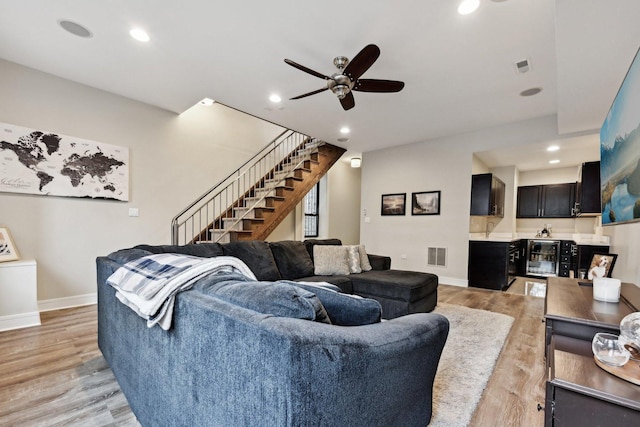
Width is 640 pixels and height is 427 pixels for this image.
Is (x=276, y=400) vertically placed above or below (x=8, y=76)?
below

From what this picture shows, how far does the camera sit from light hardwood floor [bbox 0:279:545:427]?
5.14 ft

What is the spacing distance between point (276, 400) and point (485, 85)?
3.95 m

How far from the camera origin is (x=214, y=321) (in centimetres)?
90

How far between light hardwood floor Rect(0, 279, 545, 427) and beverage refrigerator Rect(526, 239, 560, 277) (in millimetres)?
3568

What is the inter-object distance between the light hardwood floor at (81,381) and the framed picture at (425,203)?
2.71 metres

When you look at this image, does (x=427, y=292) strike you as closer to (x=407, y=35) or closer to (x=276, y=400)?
(x=407, y=35)

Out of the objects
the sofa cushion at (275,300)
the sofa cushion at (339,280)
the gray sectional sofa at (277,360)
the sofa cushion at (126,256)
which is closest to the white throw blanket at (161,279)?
the gray sectional sofa at (277,360)

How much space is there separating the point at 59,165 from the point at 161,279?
3.50 meters

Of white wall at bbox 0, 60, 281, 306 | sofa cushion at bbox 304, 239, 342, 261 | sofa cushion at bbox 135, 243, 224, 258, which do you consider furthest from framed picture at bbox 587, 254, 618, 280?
white wall at bbox 0, 60, 281, 306

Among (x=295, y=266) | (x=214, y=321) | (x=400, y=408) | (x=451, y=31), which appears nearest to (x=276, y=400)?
(x=214, y=321)

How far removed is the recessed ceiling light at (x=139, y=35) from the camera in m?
2.56

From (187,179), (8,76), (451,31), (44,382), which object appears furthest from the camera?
(187,179)

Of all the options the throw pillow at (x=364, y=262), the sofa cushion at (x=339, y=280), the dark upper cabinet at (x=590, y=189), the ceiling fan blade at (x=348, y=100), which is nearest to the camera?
the ceiling fan blade at (x=348, y=100)

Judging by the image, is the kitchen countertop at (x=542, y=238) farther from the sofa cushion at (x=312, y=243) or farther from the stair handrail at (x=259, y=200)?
the stair handrail at (x=259, y=200)
